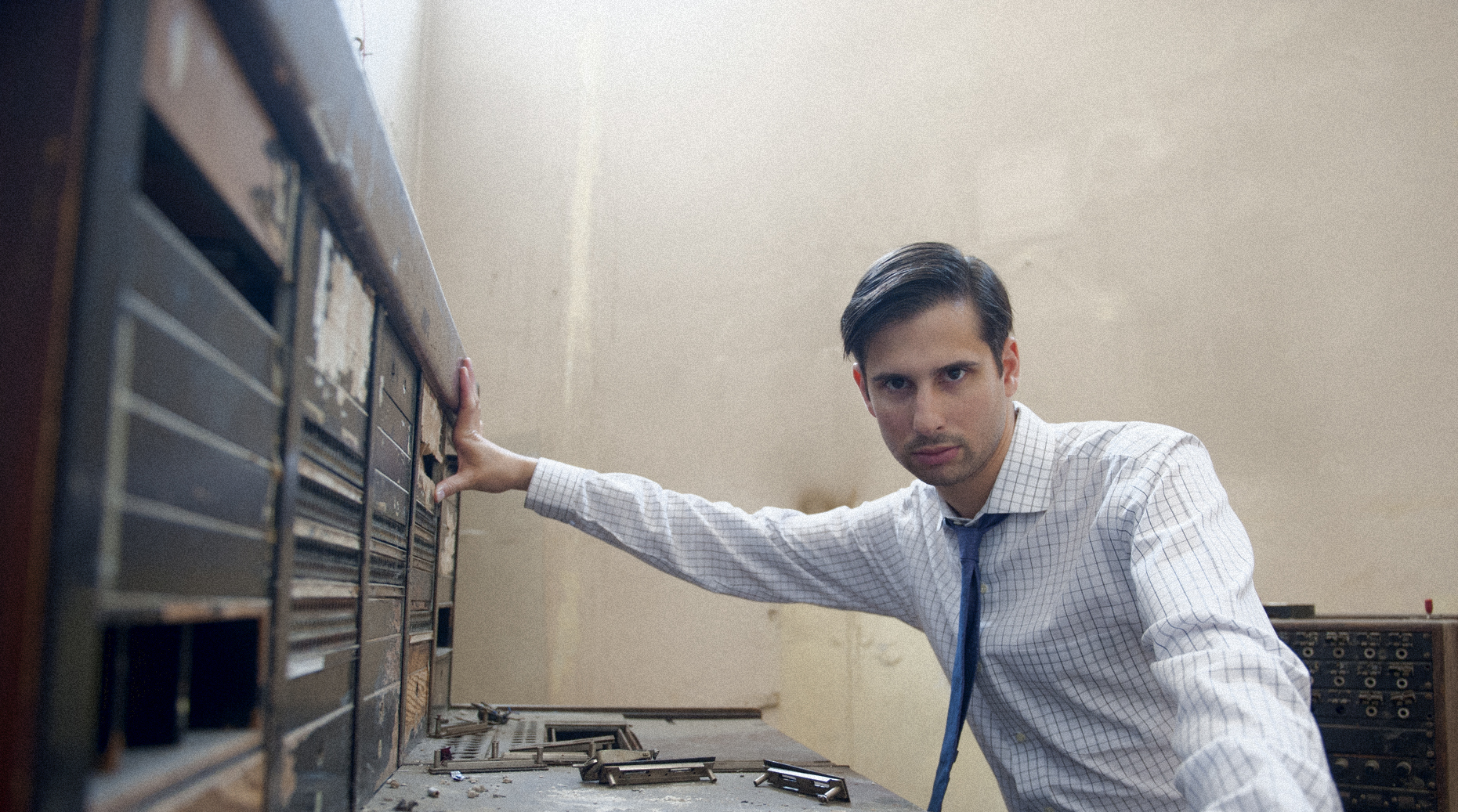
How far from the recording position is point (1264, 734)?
2.61ft

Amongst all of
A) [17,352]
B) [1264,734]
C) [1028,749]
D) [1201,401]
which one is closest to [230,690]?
[17,352]

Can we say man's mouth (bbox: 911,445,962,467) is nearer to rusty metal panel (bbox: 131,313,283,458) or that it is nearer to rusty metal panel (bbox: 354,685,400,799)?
rusty metal panel (bbox: 354,685,400,799)

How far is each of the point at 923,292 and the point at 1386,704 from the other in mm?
1232

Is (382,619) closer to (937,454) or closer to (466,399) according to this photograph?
(466,399)

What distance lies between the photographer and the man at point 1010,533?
45.5 inches

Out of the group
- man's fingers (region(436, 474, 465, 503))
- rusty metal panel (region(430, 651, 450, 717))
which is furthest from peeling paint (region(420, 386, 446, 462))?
rusty metal panel (region(430, 651, 450, 717))

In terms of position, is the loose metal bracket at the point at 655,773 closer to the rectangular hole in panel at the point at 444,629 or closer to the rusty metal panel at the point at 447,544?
the rusty metal panel at the point at 447,544

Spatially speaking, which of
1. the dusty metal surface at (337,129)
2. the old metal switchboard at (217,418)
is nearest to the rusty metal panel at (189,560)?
the old metal switchboard at (217,418)

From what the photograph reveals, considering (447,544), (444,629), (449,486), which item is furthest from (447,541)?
(449,486)

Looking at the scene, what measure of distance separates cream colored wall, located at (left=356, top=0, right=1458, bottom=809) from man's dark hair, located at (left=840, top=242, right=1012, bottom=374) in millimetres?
1119

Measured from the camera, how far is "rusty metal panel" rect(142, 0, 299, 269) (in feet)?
1.48

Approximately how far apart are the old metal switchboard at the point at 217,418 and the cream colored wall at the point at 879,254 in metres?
1.50

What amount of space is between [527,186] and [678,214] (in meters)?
0.45

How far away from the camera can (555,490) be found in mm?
1618
